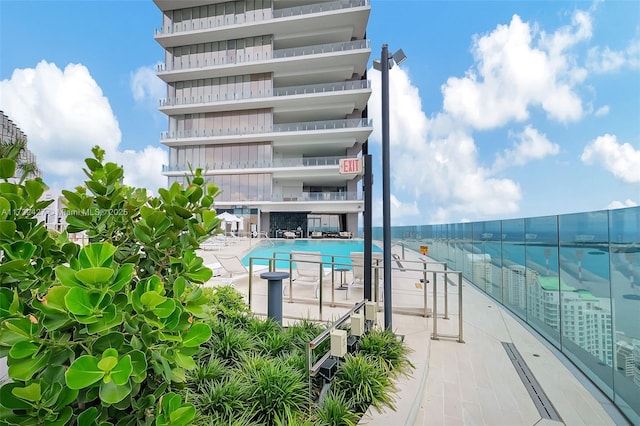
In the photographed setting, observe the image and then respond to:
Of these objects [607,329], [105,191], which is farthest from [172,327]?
[607,329]

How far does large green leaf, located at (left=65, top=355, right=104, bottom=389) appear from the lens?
730 mm

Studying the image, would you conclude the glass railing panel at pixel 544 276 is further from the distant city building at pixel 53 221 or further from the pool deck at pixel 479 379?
the distant city building at pixel 53 221

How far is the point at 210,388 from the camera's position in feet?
6.94

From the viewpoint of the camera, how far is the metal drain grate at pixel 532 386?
2338 mm

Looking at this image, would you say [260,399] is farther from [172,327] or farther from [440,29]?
[440,29]

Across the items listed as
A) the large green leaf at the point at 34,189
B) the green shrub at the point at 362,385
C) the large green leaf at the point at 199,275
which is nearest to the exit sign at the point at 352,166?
the green shrub at the point at 362,385

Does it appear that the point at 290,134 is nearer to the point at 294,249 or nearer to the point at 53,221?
the point at 294,249

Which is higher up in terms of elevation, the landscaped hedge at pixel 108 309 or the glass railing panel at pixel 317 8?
the glass railing panel at pixel 317 8

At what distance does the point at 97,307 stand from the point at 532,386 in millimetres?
3570

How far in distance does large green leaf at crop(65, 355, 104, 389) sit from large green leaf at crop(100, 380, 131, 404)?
0.05 meters

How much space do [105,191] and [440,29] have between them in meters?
8.52

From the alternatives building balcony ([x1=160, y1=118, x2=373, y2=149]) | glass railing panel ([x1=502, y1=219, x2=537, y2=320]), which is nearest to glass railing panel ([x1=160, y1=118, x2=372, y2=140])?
building balcony ([x1=160, y1=118, x2=373, y2=149])

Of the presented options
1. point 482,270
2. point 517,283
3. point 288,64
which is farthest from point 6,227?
point 288,64

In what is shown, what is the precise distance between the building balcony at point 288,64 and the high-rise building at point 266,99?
3.2 inches
